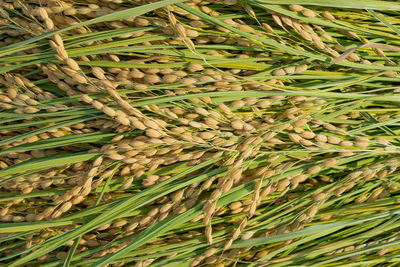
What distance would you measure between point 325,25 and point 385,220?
2.55 feet

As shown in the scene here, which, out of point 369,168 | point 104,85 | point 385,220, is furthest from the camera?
point 385,220

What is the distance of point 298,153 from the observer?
4.50 ft

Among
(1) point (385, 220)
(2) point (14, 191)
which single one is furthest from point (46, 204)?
(1) point (385, 220)

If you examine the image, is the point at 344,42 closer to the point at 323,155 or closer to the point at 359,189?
the point at 323,155

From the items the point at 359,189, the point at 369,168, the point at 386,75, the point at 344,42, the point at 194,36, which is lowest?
the point at 359,189

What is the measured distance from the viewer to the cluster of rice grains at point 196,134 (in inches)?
50.8

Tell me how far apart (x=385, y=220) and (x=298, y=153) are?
18.0 inches

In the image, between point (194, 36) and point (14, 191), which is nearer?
point (194, 36)

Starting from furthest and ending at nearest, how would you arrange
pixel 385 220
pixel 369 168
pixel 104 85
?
pixel 385 220 → pixel 369 168 → pixel 104 85

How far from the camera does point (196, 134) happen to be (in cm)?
129

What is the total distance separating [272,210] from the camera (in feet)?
4.50

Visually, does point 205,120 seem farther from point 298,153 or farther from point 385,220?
point 385,220

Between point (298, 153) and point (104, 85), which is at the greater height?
point (104, 85)

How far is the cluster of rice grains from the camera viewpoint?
4.24 feet
